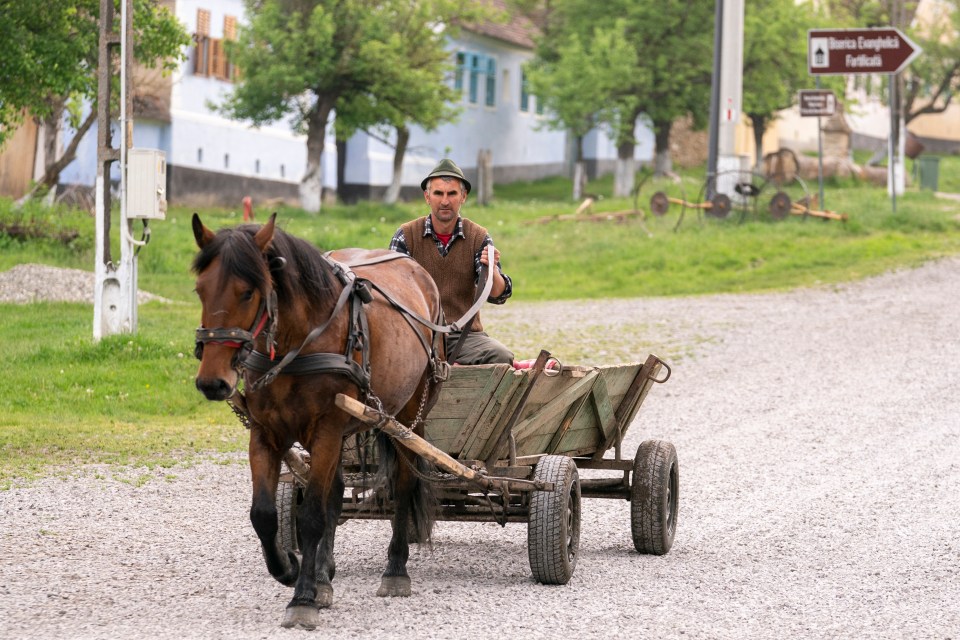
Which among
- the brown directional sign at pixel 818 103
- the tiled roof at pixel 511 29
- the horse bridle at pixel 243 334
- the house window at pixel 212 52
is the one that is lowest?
the horse bridle at pixel 243 334

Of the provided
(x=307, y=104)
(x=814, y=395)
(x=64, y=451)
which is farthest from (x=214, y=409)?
(x=307, y=104)

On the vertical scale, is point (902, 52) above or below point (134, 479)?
above

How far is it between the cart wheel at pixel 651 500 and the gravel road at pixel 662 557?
0.40ft

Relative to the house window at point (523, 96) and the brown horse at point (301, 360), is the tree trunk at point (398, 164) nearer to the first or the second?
the house window at point (523, 96)

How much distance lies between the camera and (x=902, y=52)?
24172 millimetres

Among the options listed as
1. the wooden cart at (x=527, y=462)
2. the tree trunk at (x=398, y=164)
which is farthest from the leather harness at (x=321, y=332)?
the tree trunk at (x=398, y=164)

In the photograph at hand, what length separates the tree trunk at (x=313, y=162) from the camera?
3328 centimetres

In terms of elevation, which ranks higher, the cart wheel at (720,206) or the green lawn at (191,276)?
the cart wheel at (720,206)

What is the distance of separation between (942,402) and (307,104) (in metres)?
22.8

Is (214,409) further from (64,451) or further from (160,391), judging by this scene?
(64,451)

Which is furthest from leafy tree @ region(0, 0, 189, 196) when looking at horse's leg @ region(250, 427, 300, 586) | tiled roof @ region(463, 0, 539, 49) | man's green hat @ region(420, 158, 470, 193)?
tiled roof @ region(463, 0, 539, 49)

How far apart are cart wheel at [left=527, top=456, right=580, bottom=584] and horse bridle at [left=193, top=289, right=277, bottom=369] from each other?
1.74 meters

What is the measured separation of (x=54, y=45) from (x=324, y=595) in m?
12.4

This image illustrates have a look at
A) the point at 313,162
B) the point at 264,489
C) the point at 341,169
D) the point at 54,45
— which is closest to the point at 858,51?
the point at 54,45
